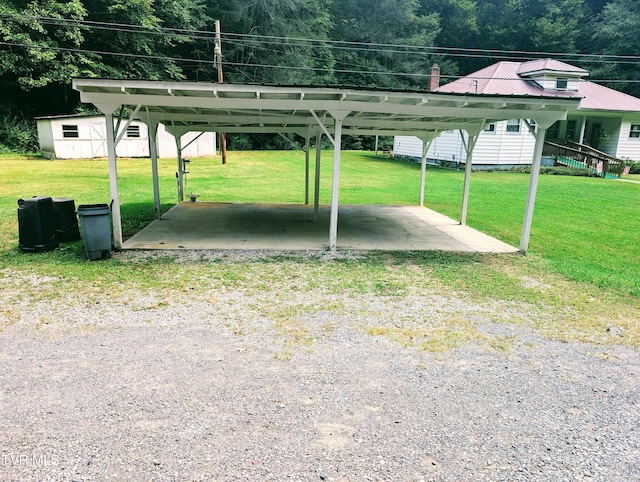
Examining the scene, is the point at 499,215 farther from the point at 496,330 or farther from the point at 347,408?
the point at 347,408

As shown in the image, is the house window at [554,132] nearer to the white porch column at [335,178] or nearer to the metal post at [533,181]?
the metal post at [533,181]

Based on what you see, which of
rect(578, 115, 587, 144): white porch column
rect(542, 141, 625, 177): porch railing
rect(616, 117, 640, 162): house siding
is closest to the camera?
rect(542, 141, 625, 177): porch railing

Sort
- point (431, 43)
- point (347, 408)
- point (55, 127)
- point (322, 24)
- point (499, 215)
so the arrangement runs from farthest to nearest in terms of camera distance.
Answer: point (431, 43) → point (322, 24) → point (55, 127) → point (499, 215) → point (347, 408)

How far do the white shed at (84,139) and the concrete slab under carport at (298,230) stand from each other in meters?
12.4

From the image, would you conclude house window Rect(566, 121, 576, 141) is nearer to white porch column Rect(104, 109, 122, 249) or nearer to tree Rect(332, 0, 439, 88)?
tree Rect(332, 0, 439, 88)

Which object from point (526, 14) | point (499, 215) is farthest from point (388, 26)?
point (499, 215)

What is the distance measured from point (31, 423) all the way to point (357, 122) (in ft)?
26.7

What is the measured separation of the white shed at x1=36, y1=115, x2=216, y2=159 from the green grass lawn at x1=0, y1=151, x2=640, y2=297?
123 cm

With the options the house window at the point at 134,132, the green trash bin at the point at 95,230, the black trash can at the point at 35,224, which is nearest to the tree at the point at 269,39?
the house window at the point at 134,132

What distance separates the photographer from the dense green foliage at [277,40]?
26.3 meters

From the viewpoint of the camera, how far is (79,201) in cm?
1216

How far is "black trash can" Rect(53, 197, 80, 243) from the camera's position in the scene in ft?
25.6

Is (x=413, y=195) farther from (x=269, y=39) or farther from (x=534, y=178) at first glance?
(x=269, y=39)

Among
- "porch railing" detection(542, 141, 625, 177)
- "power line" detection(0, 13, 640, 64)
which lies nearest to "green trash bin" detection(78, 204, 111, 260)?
"power line" detection(0, 13, 640, 64)
